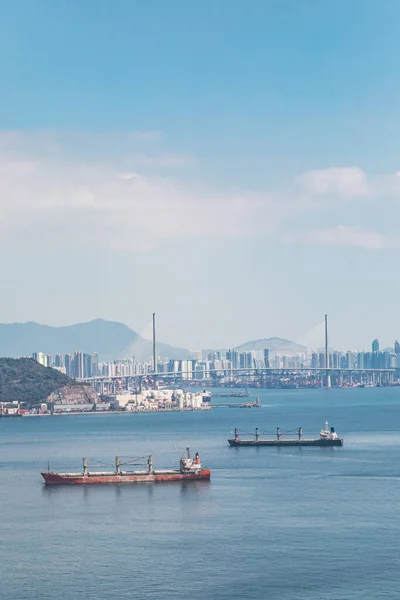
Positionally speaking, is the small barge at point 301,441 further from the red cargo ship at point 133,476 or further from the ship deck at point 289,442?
the red cargo ship at point 133,476

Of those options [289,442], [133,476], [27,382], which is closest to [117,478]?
[133,476]

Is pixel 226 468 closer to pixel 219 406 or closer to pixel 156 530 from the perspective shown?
pixel 156 530

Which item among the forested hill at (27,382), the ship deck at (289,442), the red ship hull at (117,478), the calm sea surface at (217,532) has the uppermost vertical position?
the forested hill at (27,382)

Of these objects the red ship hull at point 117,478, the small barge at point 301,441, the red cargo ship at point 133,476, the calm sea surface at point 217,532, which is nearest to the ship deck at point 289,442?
the small barge at point 301,441

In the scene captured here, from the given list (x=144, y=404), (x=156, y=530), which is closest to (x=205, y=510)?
(x=156, y=530)

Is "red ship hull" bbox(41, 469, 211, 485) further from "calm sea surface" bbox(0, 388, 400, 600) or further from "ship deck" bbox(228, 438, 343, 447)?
"ship deck" bbox(228, 438, 343, 447)
